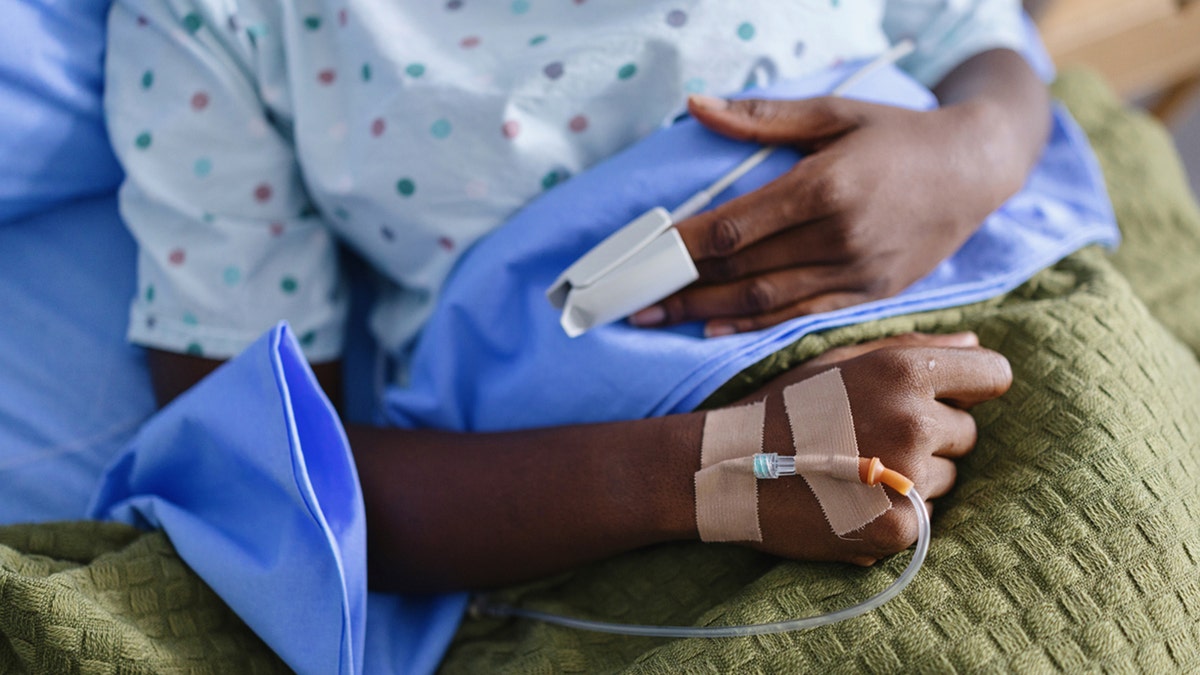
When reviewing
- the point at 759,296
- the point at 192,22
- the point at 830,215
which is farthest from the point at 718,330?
the point at 192,22

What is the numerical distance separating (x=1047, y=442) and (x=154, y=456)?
82 cm

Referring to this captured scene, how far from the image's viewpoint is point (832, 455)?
0.64 m

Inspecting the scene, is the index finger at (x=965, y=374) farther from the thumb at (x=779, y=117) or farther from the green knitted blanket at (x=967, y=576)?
the thumb at (x=779, y=117)

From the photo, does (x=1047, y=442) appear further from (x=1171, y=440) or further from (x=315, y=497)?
(x=315, y=497)

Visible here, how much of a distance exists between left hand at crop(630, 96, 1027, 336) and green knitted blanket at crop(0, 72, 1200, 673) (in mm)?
57

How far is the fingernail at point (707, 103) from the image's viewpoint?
0.79 metres

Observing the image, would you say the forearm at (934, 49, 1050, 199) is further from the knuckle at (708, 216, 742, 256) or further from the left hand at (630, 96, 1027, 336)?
the knuckle at (708, 216, 742, 256)

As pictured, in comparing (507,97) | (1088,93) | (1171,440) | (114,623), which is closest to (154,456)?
(114,623)

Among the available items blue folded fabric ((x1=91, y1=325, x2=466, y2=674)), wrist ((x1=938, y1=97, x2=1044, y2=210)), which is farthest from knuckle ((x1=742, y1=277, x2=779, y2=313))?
blue folded fabric ((x1=91, y1=325, x2=466, y2=674))

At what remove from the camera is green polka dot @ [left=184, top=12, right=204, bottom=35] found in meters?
0.83

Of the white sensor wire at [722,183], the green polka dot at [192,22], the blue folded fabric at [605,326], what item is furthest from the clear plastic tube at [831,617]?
the green polka dot at [192,22]

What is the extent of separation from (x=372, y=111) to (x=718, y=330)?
0.41m

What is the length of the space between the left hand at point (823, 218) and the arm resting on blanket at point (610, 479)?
8 cm

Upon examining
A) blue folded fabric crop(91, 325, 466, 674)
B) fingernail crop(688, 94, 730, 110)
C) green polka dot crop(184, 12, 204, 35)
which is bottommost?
blue folded fabric crop(91, 325, 466, 674)
